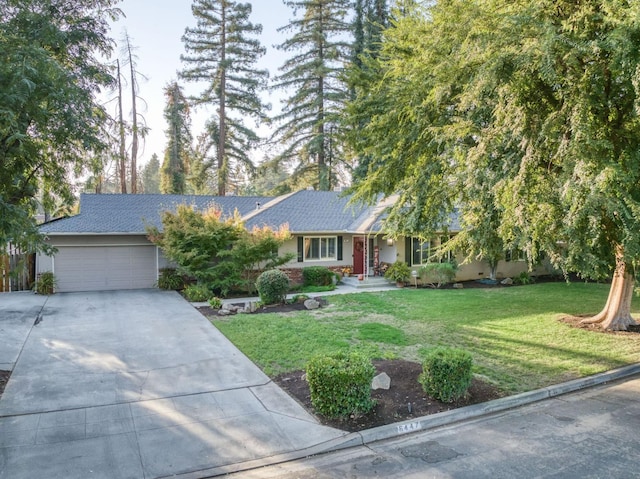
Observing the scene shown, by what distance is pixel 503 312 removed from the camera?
13.0 m

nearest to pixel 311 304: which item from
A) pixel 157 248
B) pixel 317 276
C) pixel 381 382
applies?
pixel 317 276

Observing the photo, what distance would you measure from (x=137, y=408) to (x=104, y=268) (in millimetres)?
12792

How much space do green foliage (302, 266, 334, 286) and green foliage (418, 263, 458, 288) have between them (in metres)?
3.90

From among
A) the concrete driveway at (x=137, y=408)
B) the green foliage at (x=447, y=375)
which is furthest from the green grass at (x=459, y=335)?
the green foliage at (x=447, y=375)

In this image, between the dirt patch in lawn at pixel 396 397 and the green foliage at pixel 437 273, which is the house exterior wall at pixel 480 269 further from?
the dirt patch in lawn at pixel 396 397

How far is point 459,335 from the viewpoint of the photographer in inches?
404

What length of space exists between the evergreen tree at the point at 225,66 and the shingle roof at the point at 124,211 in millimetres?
9056

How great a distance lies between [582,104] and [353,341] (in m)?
6.25

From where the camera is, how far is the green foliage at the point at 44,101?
6.23m

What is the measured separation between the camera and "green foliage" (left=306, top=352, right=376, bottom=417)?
5590 millimetres

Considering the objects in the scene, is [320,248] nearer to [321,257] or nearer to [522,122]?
[321,257]

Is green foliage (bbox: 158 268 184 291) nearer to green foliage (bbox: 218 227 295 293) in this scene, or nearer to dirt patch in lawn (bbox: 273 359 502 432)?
green foliage (bbox: 218 227 295 293)

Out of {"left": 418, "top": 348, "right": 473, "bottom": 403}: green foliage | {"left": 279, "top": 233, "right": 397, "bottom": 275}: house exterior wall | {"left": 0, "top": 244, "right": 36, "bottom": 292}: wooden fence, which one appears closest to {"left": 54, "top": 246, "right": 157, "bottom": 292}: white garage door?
{"left": 0, "top": 244, "right": 36, "bottom": 292}: wooden fence

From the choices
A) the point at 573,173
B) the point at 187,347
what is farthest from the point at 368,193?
the point at 187,347
